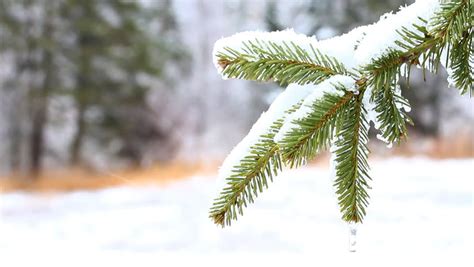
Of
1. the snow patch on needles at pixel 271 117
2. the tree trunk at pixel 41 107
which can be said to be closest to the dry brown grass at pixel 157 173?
the tree trunk at pixel 41 107

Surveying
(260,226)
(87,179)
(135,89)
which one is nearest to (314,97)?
(260,226)

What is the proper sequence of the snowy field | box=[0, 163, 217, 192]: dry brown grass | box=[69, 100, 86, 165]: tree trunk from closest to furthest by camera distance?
the snowy field, box=[0, 163, 217, 192]: dry brown grass, box=[69, 100, 86, 165]: tree trunk

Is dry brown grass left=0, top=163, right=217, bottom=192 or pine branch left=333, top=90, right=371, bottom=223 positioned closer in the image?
pine branch left=333, top=90, right=371, bottom=223

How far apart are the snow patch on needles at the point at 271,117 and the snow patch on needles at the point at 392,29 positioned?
41 mm

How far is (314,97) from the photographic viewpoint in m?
Answer: 0.33

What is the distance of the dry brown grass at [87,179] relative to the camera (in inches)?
138

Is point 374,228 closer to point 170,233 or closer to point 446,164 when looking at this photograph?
point 170,233

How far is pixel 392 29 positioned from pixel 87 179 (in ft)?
11.1

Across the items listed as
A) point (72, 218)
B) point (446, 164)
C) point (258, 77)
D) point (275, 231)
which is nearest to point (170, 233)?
point (275, 231)

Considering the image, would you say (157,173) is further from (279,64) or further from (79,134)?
(279,64)

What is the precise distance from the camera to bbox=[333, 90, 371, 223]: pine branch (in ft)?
1.11

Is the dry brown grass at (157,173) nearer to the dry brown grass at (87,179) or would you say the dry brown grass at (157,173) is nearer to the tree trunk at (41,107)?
the dry brown grass at (87,179)

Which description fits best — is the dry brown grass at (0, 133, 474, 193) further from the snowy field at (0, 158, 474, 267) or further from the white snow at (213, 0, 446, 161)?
the white snow at (213, 0, 446, 161)

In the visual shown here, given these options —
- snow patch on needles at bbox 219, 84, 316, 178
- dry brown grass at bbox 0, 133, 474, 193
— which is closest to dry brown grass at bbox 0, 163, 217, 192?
dry brown grass at bbox 0, 133, 474, 193
